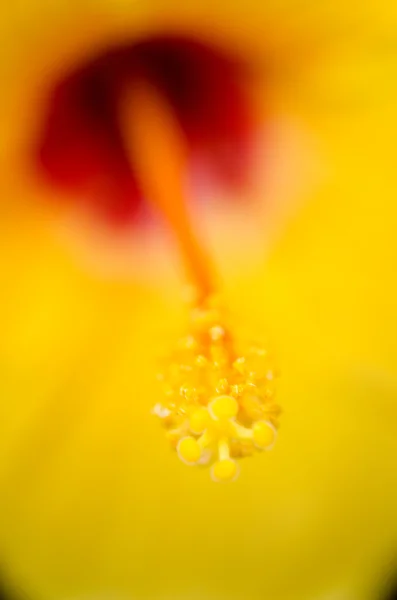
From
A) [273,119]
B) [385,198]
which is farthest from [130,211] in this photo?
[385,198]

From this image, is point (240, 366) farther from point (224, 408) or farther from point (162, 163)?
point (162, 163)

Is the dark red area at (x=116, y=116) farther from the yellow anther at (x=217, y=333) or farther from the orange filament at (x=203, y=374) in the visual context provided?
the yellow anther at (x=217, y=333)

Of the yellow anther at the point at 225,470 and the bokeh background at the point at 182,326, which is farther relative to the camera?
the bokeh background at the point at 182,326

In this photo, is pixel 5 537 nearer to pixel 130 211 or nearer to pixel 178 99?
pixel 130 211

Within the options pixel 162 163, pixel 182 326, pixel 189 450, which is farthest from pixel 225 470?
pixel 162 163

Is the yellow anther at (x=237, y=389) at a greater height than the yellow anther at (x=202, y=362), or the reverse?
the yellow anther at (x=202, y=362)

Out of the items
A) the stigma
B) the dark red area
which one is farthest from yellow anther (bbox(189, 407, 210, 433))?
the dark red area

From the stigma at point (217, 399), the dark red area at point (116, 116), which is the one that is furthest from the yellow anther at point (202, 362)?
the dark red area at point (116, 116)
